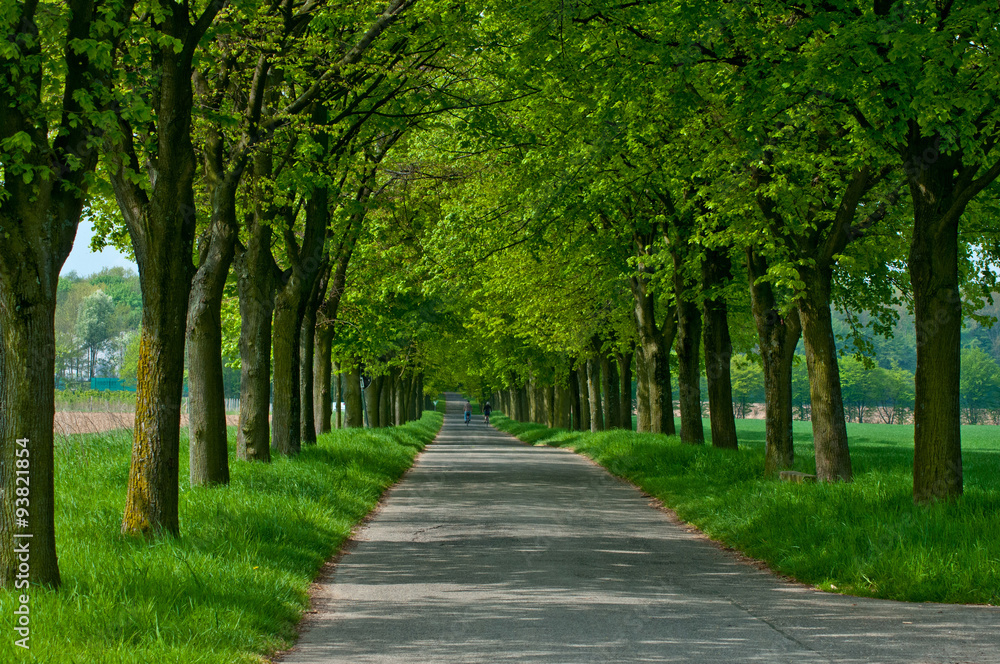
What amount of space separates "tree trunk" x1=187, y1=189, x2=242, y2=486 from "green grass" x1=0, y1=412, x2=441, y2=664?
0.51 m

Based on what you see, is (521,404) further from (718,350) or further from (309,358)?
(718,350)

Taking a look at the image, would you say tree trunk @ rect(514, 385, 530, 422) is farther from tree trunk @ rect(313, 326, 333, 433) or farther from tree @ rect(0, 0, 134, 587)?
tree @ rect(0, 0, 134, 587)

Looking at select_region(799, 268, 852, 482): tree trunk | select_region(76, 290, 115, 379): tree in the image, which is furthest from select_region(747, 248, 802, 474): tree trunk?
select_region(76, 290, 115, 379): tree

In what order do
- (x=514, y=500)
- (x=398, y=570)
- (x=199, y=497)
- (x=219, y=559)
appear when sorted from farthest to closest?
1. (x=514, y=500)
2. (x=199, y=497)
3. (x=398, y=570)
4. (x=219, y=559)

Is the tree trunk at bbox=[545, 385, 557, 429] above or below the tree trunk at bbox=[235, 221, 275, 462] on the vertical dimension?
below

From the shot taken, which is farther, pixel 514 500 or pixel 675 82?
pixel 514 500

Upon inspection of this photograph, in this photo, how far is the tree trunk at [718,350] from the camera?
19.4 m

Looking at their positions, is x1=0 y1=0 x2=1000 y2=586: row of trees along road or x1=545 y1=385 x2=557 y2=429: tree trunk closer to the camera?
x1=0 y1=0 x2=1000 y2=586: row of trees along road

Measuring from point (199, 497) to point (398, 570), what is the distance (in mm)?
3368

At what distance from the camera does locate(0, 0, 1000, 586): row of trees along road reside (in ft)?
22.7

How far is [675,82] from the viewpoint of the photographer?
11758 millimetres

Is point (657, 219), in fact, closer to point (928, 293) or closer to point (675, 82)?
point (675, 82)

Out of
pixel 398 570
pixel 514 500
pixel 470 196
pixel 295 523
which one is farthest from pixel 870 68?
pixel 470 196

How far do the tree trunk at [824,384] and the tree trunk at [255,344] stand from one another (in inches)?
361
